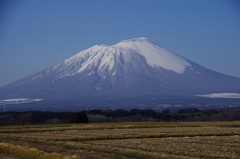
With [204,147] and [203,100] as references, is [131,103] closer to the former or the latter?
[203,100]

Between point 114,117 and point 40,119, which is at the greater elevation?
point 40,119

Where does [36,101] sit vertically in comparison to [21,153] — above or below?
above

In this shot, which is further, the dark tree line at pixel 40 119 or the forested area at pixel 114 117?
the forested area at pixel 114 117

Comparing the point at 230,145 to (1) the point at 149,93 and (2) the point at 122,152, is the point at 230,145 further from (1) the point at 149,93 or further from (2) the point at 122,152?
(1) the point at 149,93

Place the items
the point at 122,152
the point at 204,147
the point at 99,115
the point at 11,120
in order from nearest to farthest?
1. the point at 122,152
2. the point at 204,147
3. the point at 11,120
4. the point at 99,115

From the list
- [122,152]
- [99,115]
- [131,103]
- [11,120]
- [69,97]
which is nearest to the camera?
[122,152]

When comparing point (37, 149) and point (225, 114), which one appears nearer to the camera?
point (37, 149)

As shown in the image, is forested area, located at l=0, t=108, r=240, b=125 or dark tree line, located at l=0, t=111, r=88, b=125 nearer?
dark tree line, located at l=0, t=111, r=88, b=125

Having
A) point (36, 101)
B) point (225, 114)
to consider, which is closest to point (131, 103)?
point (36, 101)

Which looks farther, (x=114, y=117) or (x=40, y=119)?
(x=114, y=117)
